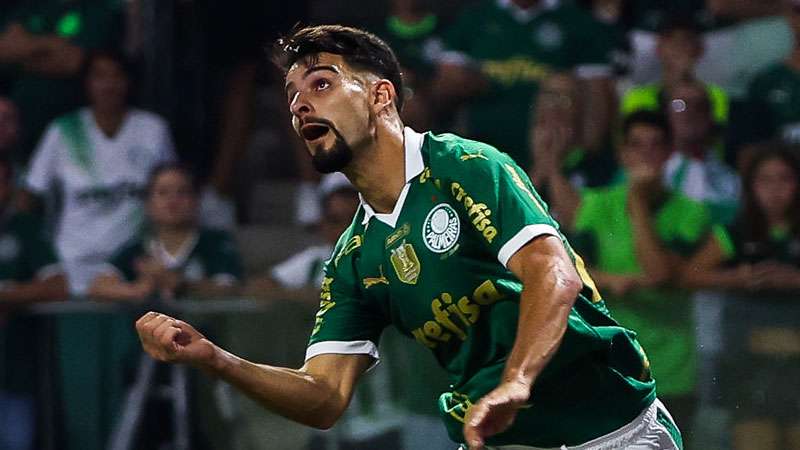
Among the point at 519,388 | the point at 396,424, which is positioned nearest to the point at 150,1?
the point at 396,424

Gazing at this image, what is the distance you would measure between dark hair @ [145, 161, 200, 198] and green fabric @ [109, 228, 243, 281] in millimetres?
265

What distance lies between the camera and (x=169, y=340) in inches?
151

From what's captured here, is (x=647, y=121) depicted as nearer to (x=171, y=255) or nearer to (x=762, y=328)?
(x=762, y=328)

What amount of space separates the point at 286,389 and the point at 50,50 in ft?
18.3

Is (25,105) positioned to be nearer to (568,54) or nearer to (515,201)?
(568,54)

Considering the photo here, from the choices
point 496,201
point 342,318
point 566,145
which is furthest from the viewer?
point 566,145

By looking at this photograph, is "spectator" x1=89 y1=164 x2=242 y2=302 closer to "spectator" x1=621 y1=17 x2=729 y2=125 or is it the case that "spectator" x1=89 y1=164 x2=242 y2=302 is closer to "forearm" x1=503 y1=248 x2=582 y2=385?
"spectator" x1=621 y1=17 x2=729 y2=125

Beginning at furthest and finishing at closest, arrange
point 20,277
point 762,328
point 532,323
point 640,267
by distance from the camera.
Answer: point 20,277 < point 640,267 < point 762,328 < point 532,323

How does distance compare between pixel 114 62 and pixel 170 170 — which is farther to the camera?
pixel 114 62

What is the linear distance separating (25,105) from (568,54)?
337 cm

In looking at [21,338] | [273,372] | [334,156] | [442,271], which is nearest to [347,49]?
[334,156]

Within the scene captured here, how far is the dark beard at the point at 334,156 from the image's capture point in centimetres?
428

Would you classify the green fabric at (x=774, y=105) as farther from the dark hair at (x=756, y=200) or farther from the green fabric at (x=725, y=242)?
the green fabric at (x=725, y=242)

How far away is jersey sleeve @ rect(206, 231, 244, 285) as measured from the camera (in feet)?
27.9
